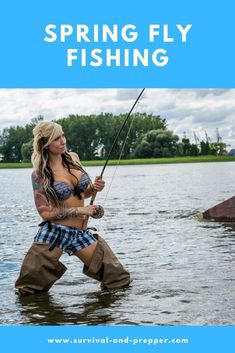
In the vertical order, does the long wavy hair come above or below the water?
above

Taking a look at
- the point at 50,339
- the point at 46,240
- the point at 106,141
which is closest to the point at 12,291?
the point at 46,240

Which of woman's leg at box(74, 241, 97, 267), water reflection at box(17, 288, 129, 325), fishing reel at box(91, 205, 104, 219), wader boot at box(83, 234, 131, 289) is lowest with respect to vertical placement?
Answer: water reflection at box(17, 288, 129, 325)

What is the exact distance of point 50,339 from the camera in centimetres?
561

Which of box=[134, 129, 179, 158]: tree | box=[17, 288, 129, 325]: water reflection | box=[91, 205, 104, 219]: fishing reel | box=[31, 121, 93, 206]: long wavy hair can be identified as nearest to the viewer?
box=[17, 288, 129, 325]: water reflection

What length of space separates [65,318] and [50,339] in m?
1.17

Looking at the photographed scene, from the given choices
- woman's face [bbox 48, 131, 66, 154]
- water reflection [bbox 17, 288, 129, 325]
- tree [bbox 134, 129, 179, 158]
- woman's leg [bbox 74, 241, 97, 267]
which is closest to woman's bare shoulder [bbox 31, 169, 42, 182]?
woman's face [bbox 48, 131, 66, 154]

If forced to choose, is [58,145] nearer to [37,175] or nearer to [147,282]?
[37,175]

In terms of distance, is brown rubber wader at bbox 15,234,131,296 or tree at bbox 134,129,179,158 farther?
tree at bbox 134,129,179,158

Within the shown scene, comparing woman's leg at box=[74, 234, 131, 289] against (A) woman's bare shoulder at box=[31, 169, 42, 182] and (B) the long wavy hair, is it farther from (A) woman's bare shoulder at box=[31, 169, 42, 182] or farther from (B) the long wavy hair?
(A) woman's bare shoulder at box=[31, 169, 42, 182]

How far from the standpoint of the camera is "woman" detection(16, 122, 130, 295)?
7191 millimetres

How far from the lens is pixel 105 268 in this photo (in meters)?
7.52

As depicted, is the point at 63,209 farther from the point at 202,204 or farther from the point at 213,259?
the point at 202,204

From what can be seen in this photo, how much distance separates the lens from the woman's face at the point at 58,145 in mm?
7223

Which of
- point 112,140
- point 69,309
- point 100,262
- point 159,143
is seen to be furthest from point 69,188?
point 159,143
